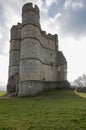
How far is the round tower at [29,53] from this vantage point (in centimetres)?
2672

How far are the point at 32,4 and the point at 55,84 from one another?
16240 mm

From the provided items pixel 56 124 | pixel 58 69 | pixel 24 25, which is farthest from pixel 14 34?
pixel 56 124

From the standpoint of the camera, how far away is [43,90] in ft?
97.1

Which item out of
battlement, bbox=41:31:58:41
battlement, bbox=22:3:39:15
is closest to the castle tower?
battlement, bbox=41:31:58:41

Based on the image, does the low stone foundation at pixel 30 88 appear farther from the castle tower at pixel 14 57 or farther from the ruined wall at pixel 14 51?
the ruined wall at pixel 14 51

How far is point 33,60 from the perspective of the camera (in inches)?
1081

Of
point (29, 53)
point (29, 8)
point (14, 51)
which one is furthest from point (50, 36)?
point (29, 53)

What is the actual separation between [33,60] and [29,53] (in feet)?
4.45

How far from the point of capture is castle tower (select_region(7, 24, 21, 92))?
32.5 metres

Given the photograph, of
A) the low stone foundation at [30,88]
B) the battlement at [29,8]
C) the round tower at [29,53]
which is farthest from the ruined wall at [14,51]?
the low stone foundation at [30,88]

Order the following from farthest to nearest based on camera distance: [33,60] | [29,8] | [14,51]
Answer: [14,51] → [29,8] → [33,60]

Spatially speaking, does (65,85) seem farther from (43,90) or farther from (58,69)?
(43,90)

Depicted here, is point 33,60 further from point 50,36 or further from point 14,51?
point 50,36

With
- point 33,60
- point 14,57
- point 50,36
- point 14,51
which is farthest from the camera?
point 50,36
